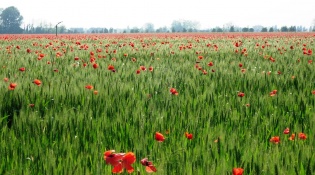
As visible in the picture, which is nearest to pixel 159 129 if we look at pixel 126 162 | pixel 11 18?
pixel 126 162

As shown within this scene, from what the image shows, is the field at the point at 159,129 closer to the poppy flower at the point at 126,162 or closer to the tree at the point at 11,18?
the poppy flower at the point at 126,162

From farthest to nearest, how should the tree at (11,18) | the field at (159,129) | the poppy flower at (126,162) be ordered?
1. the tree at (11,18)
2. the field at (159,129)
3. the poppy flower at (126,162)

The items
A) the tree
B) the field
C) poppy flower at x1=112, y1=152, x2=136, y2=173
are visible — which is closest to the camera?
poppy flower at x1=112, y1=152, x2=136, y2=173

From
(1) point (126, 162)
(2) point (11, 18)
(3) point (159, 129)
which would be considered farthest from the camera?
(2) point (11, 18)

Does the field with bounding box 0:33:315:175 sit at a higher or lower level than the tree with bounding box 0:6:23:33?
lower

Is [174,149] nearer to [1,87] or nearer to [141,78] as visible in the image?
[1,87]

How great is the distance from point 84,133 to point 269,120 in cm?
143

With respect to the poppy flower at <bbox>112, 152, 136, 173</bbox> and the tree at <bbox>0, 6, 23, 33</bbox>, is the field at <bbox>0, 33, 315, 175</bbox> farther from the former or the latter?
the tree at <bbox>0, 6, 23, 33</bbox>

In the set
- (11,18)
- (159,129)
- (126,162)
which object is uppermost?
(11,18)

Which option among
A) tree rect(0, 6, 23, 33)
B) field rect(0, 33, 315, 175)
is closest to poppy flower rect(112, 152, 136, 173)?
field rect(0, 33, 315, 175)

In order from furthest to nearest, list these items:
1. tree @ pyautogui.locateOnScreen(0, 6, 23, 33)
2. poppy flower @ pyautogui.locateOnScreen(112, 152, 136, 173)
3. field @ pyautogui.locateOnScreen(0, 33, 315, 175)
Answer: tree @ pyautogui.locateOnScreen(0, 6, 23, 33) → field @ pyautogui.locateOnScreen(0, 33, 315, 175) → poppy flower @ pyautogui.locateOnScreen(112, 152, 136, 173)

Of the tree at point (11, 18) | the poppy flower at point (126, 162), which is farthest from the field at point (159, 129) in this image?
the tree at point (11, 18)

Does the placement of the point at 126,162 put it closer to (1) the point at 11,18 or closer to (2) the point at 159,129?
(2) the point at 159,129

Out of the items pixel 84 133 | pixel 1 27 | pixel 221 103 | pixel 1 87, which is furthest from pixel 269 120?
pixel 1 27
